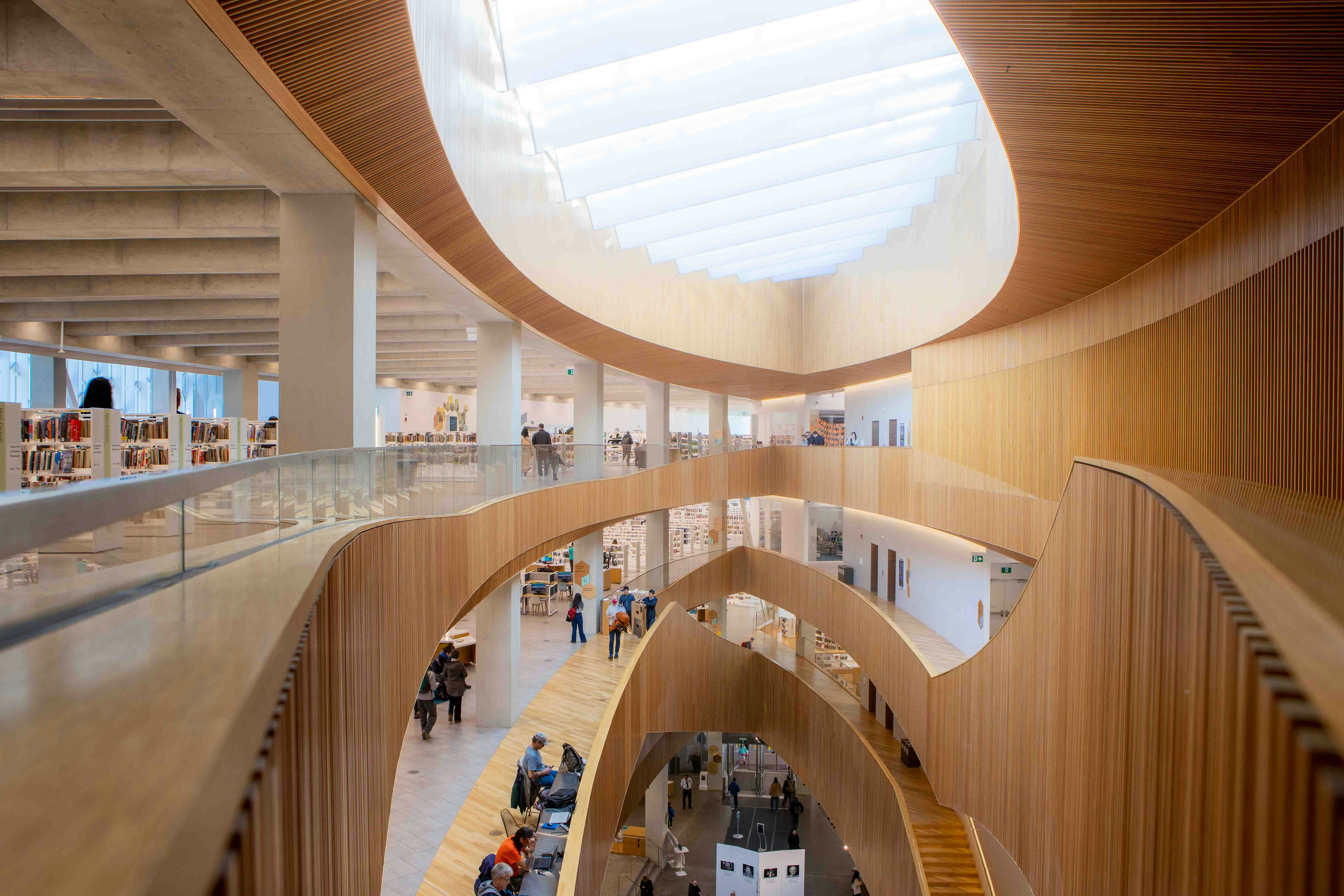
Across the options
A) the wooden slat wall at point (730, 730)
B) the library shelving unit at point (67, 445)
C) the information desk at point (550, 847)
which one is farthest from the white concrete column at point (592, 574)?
the library shelving unit at point (67, 445)

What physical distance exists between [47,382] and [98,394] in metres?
9.90

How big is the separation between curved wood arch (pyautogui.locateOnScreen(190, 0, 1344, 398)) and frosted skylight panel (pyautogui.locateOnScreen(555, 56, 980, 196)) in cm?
225

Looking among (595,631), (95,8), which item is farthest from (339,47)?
(595,631)

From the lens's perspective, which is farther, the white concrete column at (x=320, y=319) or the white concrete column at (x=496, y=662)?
the white concrete column at (x=496, y=662)

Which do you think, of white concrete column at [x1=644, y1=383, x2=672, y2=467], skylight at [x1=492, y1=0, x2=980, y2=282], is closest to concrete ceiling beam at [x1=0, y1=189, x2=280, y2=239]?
skylight at [x1=492, y1=0, x2=980, y2=282]

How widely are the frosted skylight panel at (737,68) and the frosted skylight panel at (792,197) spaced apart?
2.98m

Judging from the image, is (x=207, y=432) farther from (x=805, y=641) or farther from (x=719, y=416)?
(x=719, y=416)

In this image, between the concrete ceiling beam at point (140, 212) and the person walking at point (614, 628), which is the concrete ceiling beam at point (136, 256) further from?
the person walking at point (614, 628)

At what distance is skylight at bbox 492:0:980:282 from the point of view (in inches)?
274

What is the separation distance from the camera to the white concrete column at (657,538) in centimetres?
2175

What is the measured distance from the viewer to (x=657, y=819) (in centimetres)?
1831

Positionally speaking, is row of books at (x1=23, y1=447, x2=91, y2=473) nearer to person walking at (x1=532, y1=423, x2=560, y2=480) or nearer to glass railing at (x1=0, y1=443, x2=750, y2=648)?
glass railing at (x1=0, y1=443, x2=750, y2=648)

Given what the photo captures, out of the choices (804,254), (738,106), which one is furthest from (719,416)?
(738,106)

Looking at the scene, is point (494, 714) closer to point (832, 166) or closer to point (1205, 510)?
point (832, 166)
